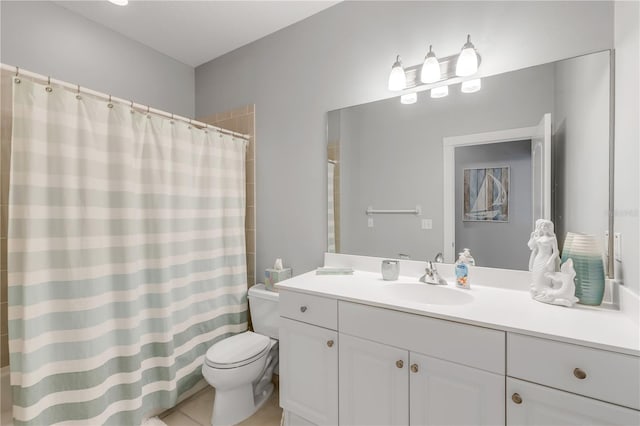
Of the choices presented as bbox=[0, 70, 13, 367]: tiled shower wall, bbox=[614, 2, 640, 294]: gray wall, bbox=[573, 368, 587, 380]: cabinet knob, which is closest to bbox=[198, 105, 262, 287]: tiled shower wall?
bbox=[0, 70, 13, 367]: tiled shower wall

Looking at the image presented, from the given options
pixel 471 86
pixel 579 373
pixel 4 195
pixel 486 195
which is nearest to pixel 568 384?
pixel 579 373

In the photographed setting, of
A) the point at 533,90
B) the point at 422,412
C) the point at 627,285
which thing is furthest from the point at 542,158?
the point at 422,412

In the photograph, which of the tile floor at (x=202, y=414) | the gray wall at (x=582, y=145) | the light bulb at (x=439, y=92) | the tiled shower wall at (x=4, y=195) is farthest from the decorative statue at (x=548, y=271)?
the tiled shower wall at (x=4, y=195)

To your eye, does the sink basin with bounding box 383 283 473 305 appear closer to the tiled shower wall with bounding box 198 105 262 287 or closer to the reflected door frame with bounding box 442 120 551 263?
the reflected door frame with bounding box 442 120 551 263

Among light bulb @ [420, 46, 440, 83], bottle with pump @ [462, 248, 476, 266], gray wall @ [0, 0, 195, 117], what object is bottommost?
bottle with pump @ [462, 248, 476, 266]

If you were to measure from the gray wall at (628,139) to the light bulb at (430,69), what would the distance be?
69cm

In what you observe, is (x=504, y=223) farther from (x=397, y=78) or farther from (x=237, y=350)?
(x=237, y=350)

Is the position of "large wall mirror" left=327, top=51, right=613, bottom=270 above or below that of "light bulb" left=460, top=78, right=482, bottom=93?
below

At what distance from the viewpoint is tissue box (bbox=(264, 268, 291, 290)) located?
2.04 m

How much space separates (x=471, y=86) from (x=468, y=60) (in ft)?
0.42

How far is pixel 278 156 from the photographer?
2.19 meters

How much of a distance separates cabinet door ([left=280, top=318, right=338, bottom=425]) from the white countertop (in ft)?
0.71

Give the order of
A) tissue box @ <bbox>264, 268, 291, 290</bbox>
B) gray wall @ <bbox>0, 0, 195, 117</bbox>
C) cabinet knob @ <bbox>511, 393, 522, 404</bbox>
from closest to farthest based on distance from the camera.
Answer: cabinet knob @ <bbox>511, 393, 522, 404</bbox> → gray wall @ <bbox>0, 0, 195, 117</bbox> → tissue box @ <bbox>264, 268, 291, 290</bbox>

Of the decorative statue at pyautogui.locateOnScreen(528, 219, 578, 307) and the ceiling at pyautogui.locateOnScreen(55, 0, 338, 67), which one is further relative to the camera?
the ceiling at pyautogui.locateOnScreen(55, 0, 338, 67)
